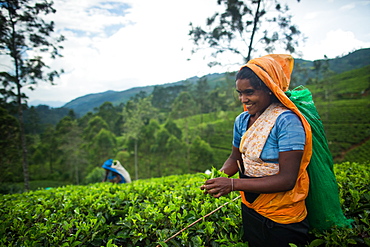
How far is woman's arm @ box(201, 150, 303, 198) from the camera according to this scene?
3.38 ft

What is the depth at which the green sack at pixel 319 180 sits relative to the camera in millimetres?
1181

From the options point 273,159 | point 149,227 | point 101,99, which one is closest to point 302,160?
point 273,159

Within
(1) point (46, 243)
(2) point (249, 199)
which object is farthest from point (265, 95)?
(1) point (46, 243)

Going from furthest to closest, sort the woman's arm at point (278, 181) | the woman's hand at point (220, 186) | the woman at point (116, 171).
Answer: the woman at point (116, 171)
the woman's hand at point (220, 186)
the woman's arm at point (278, 181)

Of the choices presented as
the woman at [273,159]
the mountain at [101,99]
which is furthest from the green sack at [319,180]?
the mountain at [101,99]

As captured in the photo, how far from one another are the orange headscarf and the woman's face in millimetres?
78

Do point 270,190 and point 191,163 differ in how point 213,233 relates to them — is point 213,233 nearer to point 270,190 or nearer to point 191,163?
point 270,190

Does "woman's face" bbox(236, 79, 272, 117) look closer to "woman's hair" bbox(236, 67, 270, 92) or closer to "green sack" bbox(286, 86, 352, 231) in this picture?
"woman's hair" bbox(236, 67, 270, 92)

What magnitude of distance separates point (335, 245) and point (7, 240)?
255 centimetres

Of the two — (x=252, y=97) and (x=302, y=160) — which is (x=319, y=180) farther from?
(x=252, y=97)

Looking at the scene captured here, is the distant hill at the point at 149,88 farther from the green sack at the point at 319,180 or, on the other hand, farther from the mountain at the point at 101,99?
the green sack at the point at 319,180

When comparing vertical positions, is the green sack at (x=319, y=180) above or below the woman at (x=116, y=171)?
above

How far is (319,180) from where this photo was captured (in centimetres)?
118

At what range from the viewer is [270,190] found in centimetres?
107
